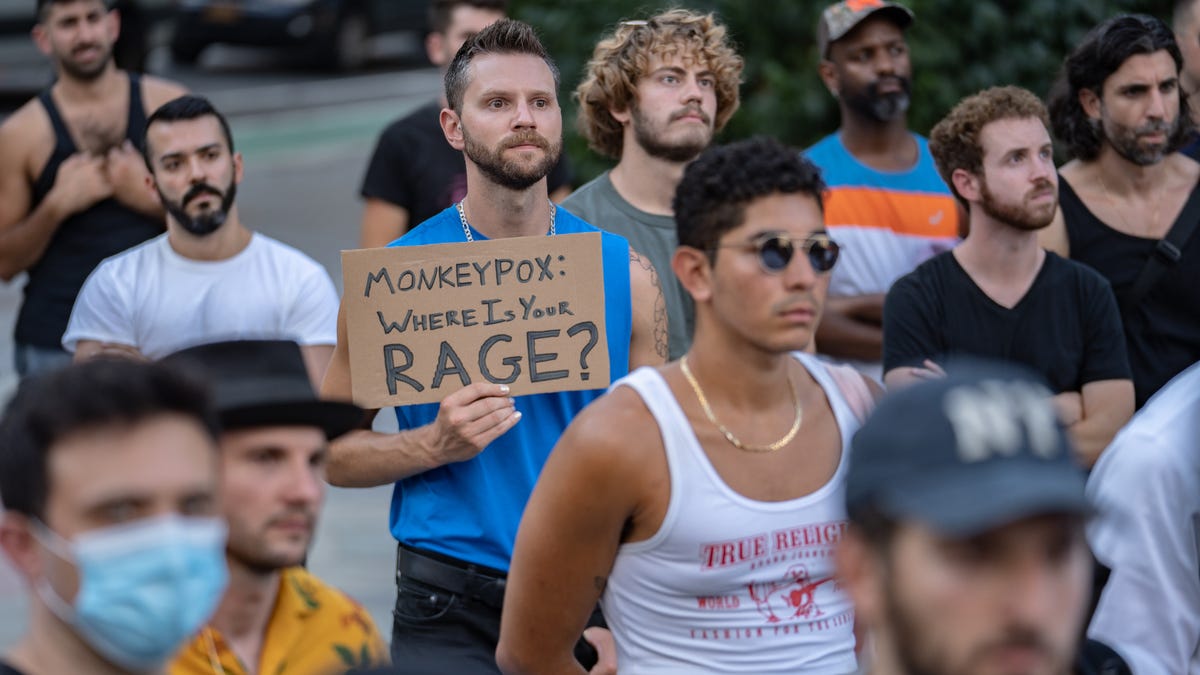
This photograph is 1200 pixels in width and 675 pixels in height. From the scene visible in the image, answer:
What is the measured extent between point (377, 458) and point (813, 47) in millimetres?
4534

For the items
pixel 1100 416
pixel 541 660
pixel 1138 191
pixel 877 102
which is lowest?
pixel 541 660

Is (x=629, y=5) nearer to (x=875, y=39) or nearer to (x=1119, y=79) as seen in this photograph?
(x=875, y=39)

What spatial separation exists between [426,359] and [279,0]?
752 inches

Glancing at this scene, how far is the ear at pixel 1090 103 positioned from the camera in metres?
6.41

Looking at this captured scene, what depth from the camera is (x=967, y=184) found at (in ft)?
18.7

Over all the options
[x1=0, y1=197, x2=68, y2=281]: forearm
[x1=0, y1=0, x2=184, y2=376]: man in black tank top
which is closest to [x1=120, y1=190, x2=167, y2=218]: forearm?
[x1=0, y1=0, x2=184, y2=376]: man in black tank top

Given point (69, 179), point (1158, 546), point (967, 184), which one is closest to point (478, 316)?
point (967, 184)

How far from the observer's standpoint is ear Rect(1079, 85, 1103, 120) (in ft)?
21.0

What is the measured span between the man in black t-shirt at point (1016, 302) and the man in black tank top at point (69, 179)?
298cm

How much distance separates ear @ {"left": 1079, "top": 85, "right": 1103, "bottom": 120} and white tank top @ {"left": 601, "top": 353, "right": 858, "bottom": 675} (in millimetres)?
3004

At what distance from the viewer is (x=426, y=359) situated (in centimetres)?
477

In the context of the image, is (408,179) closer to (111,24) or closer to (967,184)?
(111,24)

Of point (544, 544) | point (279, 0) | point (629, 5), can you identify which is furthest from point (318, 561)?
point (279, 0)

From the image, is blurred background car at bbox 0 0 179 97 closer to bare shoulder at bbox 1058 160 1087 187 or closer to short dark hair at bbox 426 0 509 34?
short dark hair at bbox 426 0 509 34
